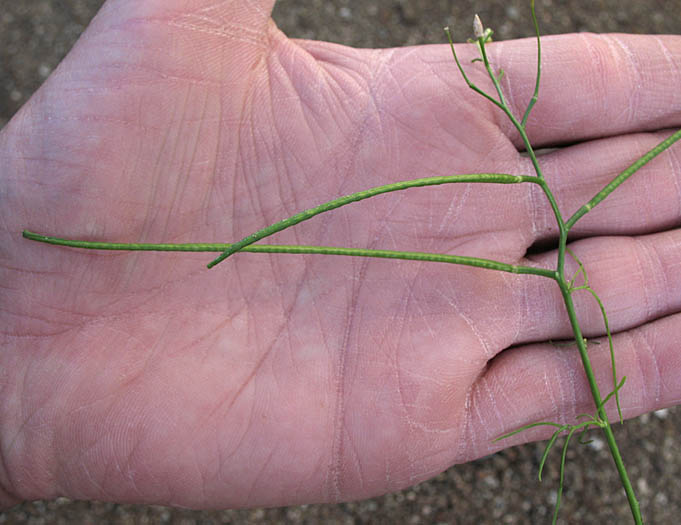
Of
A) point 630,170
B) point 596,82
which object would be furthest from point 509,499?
point 596,82

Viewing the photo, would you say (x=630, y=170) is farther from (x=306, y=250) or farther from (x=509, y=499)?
(x=509, y=499)

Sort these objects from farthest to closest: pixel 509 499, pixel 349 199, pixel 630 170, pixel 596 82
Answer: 1. pixel 509 499
2. pixel 596 82
3. pixel 630 170
4. pixel 349 199

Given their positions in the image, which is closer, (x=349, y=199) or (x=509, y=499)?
(x=349, y=199)

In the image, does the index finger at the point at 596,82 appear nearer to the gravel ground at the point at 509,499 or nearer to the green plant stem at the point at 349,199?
the green plant stem at the point at 349,199

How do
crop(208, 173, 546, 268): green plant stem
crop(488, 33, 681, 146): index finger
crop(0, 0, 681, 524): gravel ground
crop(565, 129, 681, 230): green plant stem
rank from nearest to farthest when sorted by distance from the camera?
crop(208, 173, 546, 268): green plant stem → crop(565, 129, 681, 230): green plant stem → crop(488, 33, 681, 146): index finger → crop(0, 0, 681, 524): gravel ground

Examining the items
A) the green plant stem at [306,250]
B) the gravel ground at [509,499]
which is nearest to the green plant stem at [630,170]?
the green plant stem at [306,250]

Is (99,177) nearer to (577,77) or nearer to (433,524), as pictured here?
(577,77)

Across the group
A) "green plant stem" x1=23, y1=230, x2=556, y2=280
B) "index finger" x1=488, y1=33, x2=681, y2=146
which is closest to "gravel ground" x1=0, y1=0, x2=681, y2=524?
"green plant stem" x1=23, y1=230, x2=556, y2=280

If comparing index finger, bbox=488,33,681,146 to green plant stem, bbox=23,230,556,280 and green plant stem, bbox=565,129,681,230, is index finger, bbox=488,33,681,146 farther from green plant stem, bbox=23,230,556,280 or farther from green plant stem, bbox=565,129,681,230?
green plant stem, bbox=23,230,556,280

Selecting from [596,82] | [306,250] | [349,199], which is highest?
[596,82]
